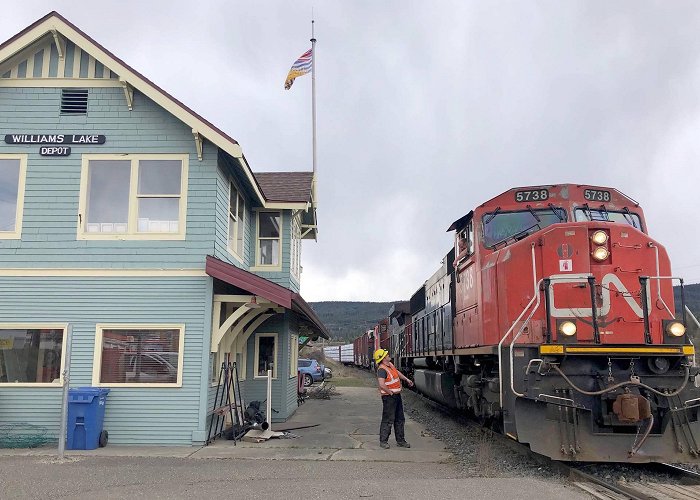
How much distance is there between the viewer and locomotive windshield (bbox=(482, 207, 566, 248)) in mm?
9875

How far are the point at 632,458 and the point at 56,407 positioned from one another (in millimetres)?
9568

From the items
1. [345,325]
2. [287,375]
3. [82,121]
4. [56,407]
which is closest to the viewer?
[56,407]

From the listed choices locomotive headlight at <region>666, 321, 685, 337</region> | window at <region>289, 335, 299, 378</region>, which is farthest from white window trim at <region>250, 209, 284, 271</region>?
locomotive headlight at <region>666, 321, 685, 337</region>

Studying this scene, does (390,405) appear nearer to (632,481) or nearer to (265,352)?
(632,481)

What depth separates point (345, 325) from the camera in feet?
476

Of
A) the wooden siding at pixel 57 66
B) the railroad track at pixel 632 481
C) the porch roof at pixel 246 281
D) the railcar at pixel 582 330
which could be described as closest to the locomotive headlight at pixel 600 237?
the railcar at pixel 582 330

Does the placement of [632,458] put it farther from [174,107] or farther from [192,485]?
[174,107]

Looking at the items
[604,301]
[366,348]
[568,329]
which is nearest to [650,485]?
[568,329]

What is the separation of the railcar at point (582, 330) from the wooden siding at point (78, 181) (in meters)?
5.27

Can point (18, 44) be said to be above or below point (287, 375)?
above

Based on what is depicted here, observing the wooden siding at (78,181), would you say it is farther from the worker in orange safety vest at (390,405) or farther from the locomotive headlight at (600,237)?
the locomotive headlight at (600,237)

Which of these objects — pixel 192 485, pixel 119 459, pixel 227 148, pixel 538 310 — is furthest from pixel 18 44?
pixel 538 310

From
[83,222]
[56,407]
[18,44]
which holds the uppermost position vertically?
[18,44]

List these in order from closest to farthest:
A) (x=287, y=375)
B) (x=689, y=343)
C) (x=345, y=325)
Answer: (x=689, y=343) → (x=287, y=375) → (x=345, y=325)
